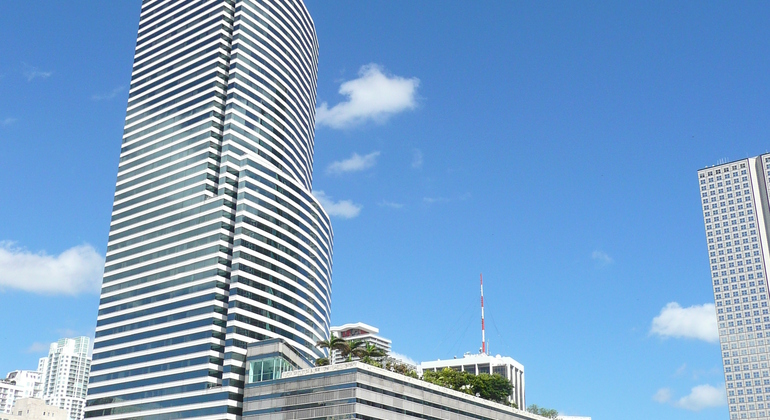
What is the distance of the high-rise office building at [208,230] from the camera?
159 metres

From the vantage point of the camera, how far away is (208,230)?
6614 inches

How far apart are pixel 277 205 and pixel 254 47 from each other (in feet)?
139

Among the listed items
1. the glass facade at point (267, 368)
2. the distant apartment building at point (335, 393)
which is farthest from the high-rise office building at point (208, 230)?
the distant apartment building at point (335, 393)

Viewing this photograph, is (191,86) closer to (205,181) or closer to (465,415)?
(205,181)

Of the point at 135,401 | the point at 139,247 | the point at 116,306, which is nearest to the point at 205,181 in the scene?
the point at 139,247

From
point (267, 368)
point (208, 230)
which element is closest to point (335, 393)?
point (267, 368)

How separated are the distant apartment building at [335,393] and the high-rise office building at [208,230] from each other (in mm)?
10229

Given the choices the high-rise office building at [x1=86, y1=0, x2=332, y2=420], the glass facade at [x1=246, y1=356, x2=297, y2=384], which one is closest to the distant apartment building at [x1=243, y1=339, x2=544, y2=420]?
the glass facade at [x1=246, y1=356, x2=297, y2=384]

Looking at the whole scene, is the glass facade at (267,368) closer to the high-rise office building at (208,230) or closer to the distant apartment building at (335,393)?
the distant apartment building at (335,393)

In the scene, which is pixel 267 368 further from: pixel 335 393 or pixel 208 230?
pixel 208 230

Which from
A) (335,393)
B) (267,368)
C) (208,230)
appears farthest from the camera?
(208,230)

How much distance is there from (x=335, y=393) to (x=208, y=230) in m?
55.0

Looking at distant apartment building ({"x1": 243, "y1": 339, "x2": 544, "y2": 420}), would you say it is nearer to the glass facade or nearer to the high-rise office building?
the glass facade

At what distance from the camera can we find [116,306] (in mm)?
176375
